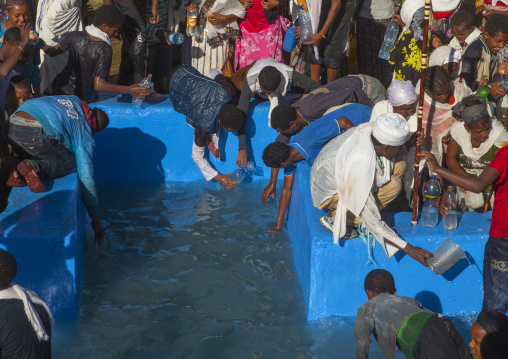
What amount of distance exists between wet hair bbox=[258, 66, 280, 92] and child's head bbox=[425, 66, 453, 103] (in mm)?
1814

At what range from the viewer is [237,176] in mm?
8445

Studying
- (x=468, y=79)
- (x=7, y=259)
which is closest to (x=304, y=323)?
(x=7, y=259)

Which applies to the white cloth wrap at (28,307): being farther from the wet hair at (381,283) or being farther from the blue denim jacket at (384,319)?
the wet hair at (381,283)

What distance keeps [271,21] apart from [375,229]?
4.77m

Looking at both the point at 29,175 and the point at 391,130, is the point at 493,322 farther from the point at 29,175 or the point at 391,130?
the point at 29,175

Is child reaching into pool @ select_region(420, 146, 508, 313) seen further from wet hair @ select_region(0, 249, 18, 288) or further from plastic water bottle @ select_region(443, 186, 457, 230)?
wet hair @ select_region(0, 249, 18, 288)

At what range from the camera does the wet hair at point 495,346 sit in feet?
11.6

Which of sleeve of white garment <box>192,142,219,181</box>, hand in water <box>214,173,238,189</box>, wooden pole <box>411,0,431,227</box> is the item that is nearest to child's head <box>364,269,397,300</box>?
wooden pole <box>411,0,431,227</box>

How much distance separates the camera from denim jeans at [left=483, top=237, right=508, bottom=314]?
16.2ft

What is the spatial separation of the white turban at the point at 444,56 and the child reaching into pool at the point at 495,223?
2315mm

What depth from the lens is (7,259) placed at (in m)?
3.98

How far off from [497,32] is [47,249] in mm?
5472

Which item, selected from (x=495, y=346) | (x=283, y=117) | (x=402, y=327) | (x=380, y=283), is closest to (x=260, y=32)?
(x=283, y=117)

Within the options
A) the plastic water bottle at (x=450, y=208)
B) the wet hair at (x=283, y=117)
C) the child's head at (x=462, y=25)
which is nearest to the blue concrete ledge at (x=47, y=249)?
the wet hair at (x=283, y=117)
